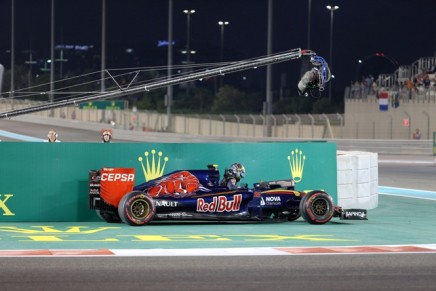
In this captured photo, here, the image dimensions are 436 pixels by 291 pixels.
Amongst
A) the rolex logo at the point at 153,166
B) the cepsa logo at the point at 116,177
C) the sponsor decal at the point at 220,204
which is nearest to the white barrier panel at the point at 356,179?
the sponsor decal at the point at 220,204

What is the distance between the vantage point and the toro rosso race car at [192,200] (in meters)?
18.5

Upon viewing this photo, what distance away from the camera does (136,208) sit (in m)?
18.4

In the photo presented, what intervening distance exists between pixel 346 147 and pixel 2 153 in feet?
122

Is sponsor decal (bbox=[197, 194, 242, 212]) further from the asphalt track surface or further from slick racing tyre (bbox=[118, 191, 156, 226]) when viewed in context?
slick racing tyre (bbox=[118, 191, 156, 226])

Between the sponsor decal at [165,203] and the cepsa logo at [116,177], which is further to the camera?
the cepsa logo at [116,177]

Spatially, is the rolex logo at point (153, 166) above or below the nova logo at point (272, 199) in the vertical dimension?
above

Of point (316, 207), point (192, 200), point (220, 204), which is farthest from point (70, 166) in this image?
point (316, 207)

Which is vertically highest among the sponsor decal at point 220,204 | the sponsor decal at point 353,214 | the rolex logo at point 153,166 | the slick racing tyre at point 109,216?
the rolex logo at point 153,166

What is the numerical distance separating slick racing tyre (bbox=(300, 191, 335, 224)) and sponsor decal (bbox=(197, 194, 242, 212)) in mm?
1187

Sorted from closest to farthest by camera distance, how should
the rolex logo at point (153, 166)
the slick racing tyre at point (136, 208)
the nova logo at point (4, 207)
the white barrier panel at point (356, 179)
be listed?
the slick racing tyre at point (136, 208) < the nova logo at point (4, 207) < the rolex logo at point (153, 166) < the white barrier panel at point (356, 179)

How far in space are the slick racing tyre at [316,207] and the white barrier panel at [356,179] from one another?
302 cm

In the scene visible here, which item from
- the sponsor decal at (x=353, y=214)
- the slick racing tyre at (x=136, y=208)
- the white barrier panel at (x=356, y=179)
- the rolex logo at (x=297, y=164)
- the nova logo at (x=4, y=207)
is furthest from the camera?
the white barrier panel at (x=356, y=179)

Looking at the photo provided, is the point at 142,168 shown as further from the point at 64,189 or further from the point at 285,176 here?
the point at 285,176

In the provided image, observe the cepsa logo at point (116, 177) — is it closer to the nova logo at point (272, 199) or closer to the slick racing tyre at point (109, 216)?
the slick racing tyre at point (109, 216)
